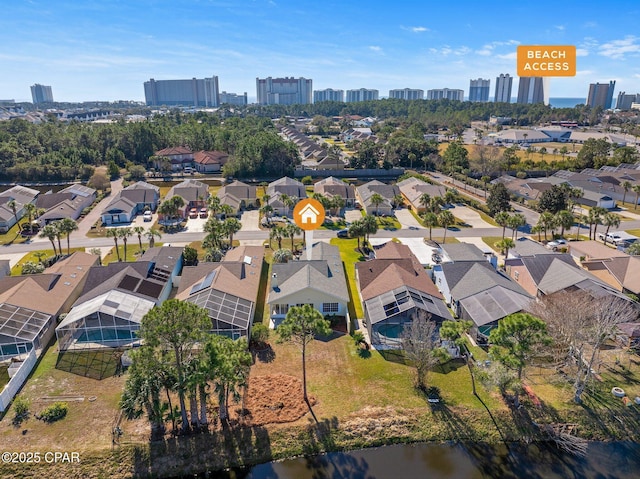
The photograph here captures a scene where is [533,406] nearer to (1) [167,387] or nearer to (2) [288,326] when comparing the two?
(2) [288,326]

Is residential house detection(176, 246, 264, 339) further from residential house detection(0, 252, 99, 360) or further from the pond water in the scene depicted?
the pond water

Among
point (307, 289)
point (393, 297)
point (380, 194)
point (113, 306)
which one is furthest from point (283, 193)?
point (113, 306)

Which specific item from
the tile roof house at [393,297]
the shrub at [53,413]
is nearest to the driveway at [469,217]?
the tile roof house at [393,297]

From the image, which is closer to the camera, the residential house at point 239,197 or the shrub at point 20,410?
the shrub at point 20,410

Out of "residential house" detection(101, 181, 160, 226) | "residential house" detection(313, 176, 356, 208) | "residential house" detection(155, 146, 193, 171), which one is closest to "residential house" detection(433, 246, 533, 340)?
"residential house" detection(313, 176, 356, 208)

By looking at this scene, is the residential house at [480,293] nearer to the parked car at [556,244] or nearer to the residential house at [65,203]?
the parked car at [556,244]

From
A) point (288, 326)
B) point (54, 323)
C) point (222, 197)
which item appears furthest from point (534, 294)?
point (222, 197)

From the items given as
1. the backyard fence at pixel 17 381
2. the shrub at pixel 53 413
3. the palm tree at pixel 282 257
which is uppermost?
the palm tree at pixel 282 257
